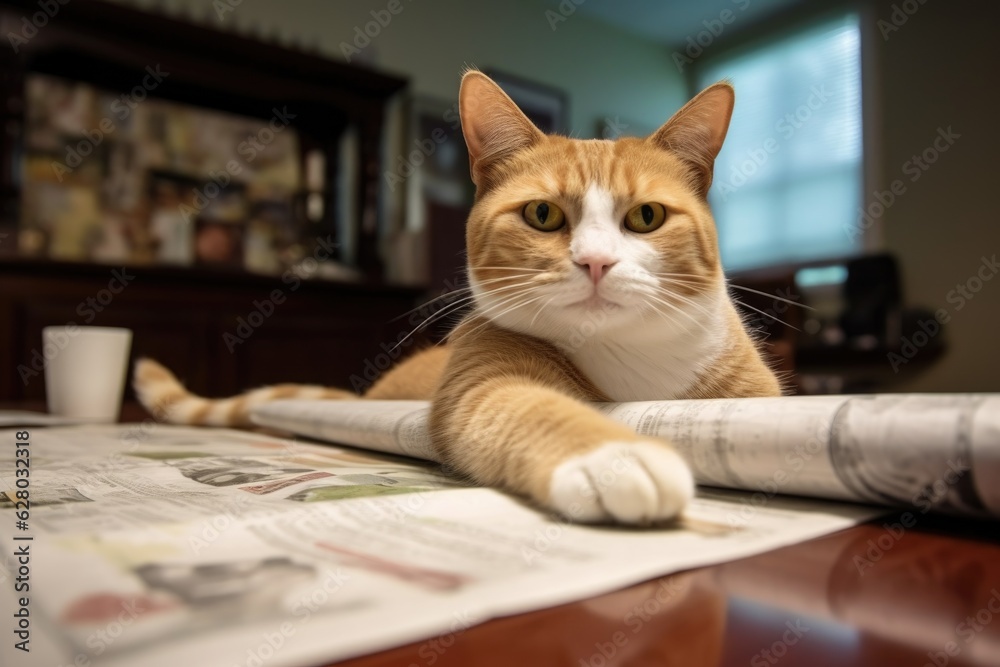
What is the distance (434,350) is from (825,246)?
3.91 metres

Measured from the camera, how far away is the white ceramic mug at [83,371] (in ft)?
4.80

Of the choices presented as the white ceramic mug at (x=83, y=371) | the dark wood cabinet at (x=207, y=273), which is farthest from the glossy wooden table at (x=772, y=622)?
the dark wood cabinet at (x=207, y=273)

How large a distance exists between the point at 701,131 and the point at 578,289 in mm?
372

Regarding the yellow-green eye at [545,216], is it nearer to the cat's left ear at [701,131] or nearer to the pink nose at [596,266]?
the pink nose at [596,266]

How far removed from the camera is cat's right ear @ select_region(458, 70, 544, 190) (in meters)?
0.95

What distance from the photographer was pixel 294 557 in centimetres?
42

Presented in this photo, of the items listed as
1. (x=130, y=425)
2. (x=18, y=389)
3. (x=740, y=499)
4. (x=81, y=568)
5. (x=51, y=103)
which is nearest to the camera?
(x=81, y=568)

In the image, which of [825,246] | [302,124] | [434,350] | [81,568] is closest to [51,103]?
[302,124]

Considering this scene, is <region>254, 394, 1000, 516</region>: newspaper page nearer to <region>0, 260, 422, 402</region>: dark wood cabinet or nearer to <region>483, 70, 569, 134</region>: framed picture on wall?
<region>0, 260, 422, 402</region>: dark wood cabinet

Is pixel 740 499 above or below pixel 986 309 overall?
below

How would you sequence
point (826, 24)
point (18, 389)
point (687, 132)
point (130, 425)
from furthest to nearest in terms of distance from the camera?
point (826, 24) → point (18, 389) → point (130, 425) → point (687, 132)

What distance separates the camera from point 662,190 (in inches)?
35.6

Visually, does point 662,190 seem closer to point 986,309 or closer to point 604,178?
point 604,178

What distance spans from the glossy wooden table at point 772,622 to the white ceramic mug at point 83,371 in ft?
4.75
